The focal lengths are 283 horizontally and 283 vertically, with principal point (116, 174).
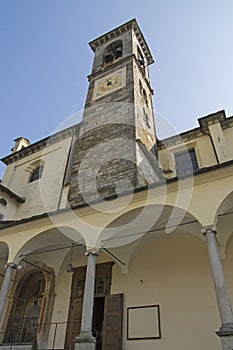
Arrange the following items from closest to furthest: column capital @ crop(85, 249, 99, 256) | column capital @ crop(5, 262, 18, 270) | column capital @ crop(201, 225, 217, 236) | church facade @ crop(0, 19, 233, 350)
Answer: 1. column capital @ crop(201, 225, 217, 236)
2. church facade @ crop(0, 19, 233, 350)
3. column capital @ crop(85, 249, 99, 256)
4. column capital @ crop(5, 262, 18, 270)

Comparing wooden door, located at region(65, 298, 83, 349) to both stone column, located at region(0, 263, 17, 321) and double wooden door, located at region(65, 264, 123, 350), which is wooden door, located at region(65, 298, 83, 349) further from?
stone column, located at region(0, 263, 17, 321)

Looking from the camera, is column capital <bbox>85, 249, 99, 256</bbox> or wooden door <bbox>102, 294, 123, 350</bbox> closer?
column capital <bbox>85, 249, 99, 256</bbox>

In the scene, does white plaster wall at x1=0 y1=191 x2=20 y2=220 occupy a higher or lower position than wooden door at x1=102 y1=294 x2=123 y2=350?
higher

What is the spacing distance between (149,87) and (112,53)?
3.66 meters

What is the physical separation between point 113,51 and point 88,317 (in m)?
16.7

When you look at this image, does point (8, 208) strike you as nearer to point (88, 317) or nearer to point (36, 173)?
point (36, 173)

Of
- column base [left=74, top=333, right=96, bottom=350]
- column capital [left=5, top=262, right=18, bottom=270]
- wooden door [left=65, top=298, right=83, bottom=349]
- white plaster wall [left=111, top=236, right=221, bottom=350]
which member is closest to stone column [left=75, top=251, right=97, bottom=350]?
column base [left=74, top=333, right=96, bottom=350]

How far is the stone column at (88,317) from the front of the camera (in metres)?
5.64

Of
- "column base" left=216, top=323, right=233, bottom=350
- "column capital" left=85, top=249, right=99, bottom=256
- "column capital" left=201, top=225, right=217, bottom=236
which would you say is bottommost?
"column base" left=216, top=323, right=233, bottom=350

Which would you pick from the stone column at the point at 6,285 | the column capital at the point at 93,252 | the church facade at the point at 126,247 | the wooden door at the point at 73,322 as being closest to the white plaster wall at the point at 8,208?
the church facade at the point at 126,247

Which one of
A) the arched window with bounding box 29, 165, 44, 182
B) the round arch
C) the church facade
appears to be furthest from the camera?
the arched window with bounding box 29, 165, 44, 182

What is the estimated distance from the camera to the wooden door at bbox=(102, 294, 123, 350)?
7492 millimetres

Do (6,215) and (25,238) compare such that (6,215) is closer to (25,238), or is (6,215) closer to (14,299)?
(14,299)

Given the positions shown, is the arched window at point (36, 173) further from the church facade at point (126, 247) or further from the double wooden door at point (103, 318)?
the double wooden door at point (103, 318)
